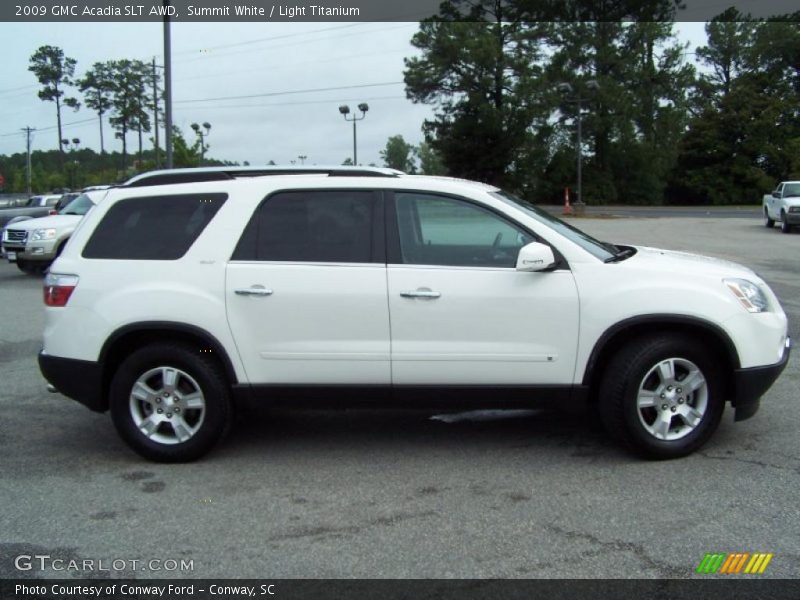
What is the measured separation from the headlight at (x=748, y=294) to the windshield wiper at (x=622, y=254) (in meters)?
0.68

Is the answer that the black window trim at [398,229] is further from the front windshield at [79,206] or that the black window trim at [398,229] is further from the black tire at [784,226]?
the black tire at [784,226]

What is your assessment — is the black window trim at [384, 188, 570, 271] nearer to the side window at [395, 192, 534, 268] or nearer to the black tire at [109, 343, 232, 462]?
the side window at [395, 192, 534, 268]

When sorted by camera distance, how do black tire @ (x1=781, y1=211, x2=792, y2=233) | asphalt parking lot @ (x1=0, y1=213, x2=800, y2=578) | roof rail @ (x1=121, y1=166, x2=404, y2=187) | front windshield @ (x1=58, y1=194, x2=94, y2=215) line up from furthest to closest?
1. black tire @ (x1=781, y1=211, x2=792, y2=233)
2. front windshield @ (x1=58, y1=194, x2=94, y2=215)
3. roof rail @ (x1=121, y1=166, x2=404, y2=187)
4. asphalt parking lot @ (x1=0, y1=213, x2=800, y2=578)

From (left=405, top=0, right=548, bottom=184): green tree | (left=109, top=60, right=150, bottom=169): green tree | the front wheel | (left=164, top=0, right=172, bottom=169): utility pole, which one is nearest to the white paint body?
the front wheel

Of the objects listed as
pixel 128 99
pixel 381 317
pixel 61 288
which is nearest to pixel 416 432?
pixel 381 317

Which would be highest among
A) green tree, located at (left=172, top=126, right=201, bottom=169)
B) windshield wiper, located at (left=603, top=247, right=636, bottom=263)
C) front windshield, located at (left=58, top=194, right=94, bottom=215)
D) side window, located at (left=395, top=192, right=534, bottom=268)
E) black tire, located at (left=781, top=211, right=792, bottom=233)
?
green tree, located at (left=172, top=126, right=201, bottom=169)

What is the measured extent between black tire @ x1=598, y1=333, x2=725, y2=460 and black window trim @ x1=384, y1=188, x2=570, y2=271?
28.4 inches

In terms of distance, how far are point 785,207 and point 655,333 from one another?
24283mm

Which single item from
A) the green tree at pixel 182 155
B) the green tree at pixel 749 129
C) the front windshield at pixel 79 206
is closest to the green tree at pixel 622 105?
the green tree at pixel 749 129

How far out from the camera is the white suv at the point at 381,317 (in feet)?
16.0

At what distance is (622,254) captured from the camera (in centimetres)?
552

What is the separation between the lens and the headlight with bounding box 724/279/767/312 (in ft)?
16.1

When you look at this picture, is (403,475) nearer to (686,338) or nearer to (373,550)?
(373,550)

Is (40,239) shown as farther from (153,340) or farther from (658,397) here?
(658,397)
